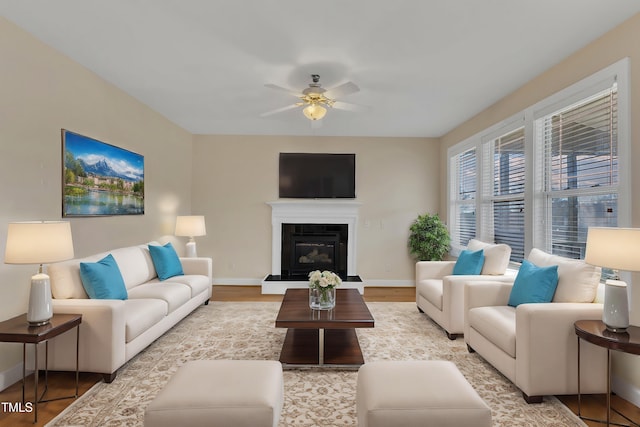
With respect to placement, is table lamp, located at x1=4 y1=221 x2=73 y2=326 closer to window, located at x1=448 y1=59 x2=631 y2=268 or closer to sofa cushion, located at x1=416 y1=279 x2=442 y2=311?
sofa cushion, located at x1=416 y1=279 x2=442 y2=311

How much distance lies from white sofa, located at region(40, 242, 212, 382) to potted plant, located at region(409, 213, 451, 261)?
3856 mm

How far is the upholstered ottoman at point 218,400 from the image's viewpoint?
1.55 m

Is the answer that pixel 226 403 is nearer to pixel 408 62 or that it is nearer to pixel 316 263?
pixel 408 62

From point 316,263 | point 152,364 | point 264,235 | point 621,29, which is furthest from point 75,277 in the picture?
point 621,29

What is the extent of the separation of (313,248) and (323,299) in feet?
9.83

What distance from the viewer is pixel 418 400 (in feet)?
5.33

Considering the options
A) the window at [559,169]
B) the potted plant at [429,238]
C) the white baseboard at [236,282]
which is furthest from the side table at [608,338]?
the white baseboard at [236,282]

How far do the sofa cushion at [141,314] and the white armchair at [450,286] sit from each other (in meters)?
2.85

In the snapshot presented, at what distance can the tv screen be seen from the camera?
6.12 meters

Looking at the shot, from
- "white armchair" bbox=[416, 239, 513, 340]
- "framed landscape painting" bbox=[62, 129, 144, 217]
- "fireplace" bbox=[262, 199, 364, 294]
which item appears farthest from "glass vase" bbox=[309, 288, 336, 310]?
"fireplace" bbox=[262, 199, 364, 294]

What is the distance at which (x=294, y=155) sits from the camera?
612 cm

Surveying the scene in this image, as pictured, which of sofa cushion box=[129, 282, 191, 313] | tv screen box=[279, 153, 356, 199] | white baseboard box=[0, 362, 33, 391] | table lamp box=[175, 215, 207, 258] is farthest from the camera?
tv screen box=[279, 153, 356, 199]

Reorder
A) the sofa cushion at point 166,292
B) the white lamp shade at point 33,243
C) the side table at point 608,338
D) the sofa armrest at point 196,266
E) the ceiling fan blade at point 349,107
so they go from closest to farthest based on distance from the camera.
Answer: the side table at point 608,338
the white lamp shade at point 33,243
the sofa cushion at point 166,292
the ceiling fan blade at point 349,107
the sofa armrest at point 196,266

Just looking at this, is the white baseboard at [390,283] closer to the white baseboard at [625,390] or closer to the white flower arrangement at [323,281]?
the white flower arrangement at [323,281]
